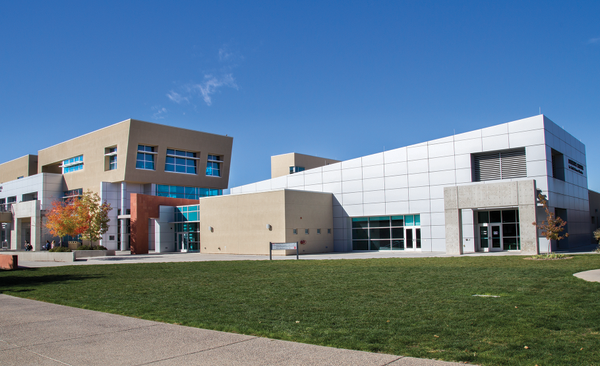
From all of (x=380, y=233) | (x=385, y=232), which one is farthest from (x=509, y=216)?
(x=380, y=233)

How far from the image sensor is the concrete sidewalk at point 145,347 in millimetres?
5742

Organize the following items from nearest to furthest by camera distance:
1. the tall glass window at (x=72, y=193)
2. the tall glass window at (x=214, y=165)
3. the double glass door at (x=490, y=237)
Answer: the double glass door at (x=490, y=237)
the tall glass window at (x=72, y=193)
the tall glass window at (x=214, y=165)

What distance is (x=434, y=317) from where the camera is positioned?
818cm

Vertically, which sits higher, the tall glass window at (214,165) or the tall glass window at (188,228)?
the tall glass window at (214,165)

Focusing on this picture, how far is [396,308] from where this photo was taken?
9.20m

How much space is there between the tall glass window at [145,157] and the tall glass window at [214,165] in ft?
27.4

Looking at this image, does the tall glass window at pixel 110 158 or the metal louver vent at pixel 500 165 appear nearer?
the metal louver vent at pixel 500 165

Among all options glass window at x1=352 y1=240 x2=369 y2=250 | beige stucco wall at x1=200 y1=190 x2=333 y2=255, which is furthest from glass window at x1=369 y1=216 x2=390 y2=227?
beige stucco wall at x1=200 y1=190 x2=333 y2=255

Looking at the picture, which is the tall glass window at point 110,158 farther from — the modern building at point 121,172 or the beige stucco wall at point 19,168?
the beige stucco wall at point 19,168

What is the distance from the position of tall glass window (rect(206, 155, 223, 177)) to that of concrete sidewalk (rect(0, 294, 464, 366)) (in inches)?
2110

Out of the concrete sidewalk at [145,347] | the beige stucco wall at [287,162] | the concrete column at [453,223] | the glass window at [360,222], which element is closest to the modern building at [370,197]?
the concrete column at [453,223]

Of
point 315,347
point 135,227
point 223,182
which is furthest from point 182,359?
point 223,182

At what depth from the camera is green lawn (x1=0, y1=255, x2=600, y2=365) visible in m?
6.27

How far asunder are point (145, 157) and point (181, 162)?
5195 mm
